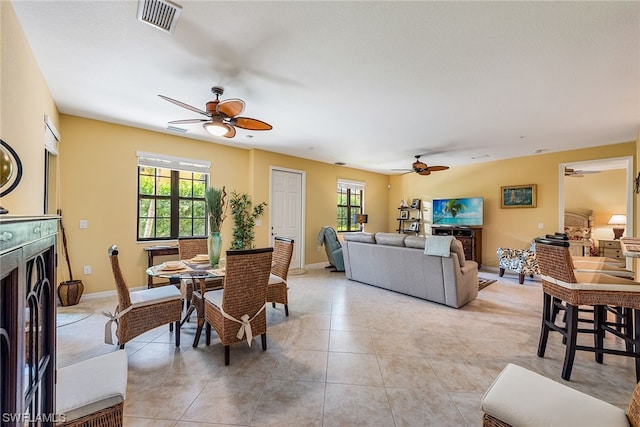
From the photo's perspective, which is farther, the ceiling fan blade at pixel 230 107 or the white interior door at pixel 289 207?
the white interior door at pixel 289 207

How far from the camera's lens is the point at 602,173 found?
7070 millimetres

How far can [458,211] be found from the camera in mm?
6633

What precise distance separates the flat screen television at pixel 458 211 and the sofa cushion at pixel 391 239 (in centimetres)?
324

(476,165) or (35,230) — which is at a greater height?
(476,165)

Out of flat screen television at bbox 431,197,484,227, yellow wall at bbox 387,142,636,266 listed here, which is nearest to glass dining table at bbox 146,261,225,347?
flat screen television at bbox 431,197,484,227

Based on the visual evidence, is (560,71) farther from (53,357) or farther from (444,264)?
(53,357)

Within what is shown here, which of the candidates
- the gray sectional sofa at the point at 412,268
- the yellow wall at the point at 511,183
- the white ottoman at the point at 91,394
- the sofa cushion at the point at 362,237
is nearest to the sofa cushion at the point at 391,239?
the gray sectional sofa at the point at 412,268

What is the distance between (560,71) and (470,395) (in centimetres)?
285

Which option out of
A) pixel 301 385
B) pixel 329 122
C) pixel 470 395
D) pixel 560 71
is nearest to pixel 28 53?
pixel 329 122

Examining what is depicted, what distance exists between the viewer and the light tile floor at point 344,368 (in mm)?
1693

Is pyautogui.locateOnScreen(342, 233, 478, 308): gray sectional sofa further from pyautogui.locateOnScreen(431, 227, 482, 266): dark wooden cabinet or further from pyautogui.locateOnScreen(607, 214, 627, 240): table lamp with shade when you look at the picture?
pyautogui.locateOnScreen(607, 214, 627, 240): table lamp with shade

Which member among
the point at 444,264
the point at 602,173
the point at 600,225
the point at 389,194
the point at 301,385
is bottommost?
the point at 301,385

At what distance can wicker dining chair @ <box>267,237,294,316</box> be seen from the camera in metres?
3.08

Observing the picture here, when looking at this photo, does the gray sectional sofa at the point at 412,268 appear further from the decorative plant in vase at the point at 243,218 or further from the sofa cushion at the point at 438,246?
the decorative plant in vase at the point at 243,218
